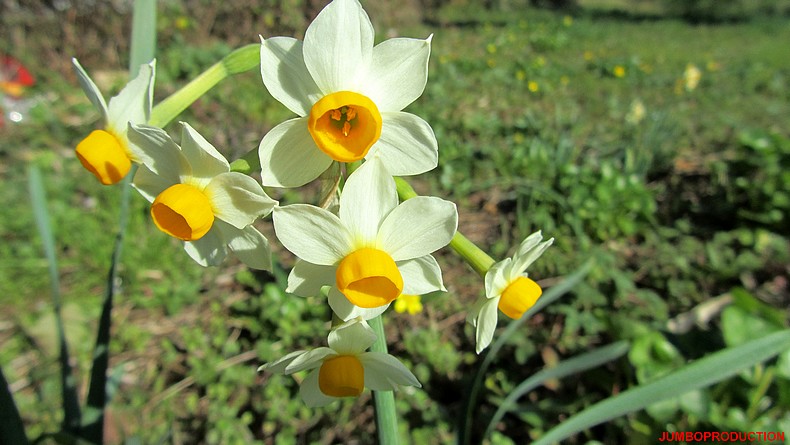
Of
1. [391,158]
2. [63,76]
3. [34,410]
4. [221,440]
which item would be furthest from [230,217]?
[63,76]

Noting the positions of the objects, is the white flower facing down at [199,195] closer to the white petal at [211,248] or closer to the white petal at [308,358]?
the white petal at [211,248]

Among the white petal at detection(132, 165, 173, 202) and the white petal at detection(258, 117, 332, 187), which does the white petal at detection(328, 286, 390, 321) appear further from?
the white petal at detection(132, 165, 173, 202)

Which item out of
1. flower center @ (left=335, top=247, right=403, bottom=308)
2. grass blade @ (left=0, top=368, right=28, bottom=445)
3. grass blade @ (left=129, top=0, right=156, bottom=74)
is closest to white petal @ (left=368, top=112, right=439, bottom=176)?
flower center @ (left=335, top=247, right=403, bottom=308)

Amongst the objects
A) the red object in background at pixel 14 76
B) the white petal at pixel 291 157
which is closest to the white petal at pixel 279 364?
the white petal at pixel 291 157

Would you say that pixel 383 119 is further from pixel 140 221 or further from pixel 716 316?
pixel 140 221

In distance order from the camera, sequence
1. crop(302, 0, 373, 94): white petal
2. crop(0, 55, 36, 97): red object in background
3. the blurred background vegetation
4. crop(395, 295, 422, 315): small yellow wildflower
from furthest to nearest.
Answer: crop(0, 55, 36, 97): red object in background
crop(395, 295, 422, 315): small yellow wildflower
the blurred background vegetation
crop(302, 0, 373, 94): white petal

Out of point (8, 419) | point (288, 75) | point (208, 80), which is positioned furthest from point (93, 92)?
point (8, 419)

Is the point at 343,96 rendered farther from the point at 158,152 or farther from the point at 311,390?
the point at 311,390
